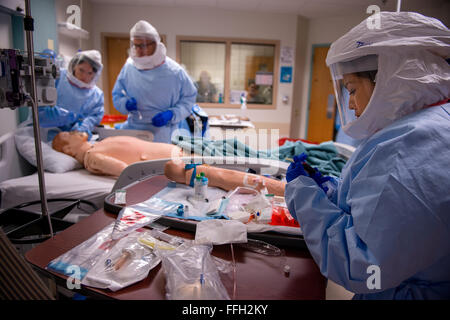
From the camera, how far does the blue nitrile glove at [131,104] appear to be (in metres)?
2.89

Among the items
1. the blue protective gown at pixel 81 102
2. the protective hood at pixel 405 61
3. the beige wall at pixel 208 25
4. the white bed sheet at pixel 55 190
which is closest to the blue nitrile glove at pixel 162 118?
the blue protective gown at pixel 81 102

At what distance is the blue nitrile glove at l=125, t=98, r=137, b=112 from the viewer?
289 cm

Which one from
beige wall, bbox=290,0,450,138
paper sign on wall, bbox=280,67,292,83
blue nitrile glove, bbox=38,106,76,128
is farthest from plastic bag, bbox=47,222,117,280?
paper sign on wall, bbox=280,67,292,83

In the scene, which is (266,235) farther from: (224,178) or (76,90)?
(76,90)

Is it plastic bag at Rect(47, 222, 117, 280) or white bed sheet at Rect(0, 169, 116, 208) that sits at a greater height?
plastic bag at Rect(47, 222, 117, 280)

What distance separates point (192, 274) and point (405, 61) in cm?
86

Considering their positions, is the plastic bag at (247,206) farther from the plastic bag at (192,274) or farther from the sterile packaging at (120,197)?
the sterile packaging at (120,197)

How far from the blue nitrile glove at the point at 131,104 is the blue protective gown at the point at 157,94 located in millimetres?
47

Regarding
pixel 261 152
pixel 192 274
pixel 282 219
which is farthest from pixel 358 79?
pixel 261 152

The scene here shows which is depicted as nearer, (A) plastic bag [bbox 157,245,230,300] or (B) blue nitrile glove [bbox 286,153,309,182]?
(A) plastic bag [bbox 157,245,230,300]

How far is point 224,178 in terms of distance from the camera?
5.07 feet

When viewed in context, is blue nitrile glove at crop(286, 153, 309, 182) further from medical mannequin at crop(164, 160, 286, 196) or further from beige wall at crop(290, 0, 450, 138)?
beige wall at crop(290, 0, 450, 138)

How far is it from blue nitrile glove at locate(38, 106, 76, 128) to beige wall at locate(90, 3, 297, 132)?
2.44m

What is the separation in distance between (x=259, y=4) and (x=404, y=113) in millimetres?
4562
